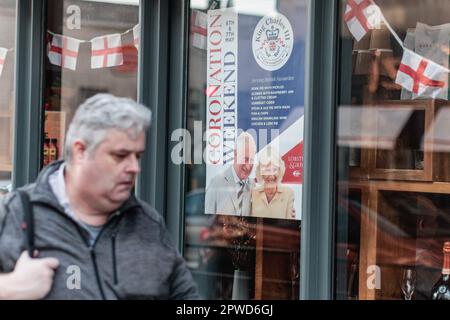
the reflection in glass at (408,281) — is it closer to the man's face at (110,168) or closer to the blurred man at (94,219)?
the blurred man at (94,219)

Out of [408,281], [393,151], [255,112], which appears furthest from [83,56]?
[408,281]

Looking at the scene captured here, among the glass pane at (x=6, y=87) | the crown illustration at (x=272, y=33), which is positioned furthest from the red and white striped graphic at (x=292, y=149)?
the glass pane at (x=6, y=87)

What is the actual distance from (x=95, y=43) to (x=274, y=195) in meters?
1.68

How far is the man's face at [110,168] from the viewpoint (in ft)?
8.61

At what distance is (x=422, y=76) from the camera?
4617 mm

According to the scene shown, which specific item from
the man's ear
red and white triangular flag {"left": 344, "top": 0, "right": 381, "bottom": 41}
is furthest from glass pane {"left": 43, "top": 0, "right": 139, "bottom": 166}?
the man's ear

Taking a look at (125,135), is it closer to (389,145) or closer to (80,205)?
(80,205)

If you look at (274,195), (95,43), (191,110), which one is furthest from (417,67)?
(95,43)

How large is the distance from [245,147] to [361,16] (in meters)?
1.04

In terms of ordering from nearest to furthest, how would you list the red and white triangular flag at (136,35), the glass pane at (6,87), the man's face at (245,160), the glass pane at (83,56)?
the man's face at (245,160) < the red and white triangular flag at (136,35) < the glass pane at (83,56) < the glass pane at (6,87)

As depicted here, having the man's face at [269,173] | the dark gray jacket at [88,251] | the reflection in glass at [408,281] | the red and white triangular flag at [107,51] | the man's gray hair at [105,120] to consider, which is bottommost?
the reflection in glass at [408,281]

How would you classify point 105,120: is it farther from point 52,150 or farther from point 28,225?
point 52,150

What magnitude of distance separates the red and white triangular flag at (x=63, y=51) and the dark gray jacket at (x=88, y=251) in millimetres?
3209

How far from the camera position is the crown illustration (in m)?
4.96
